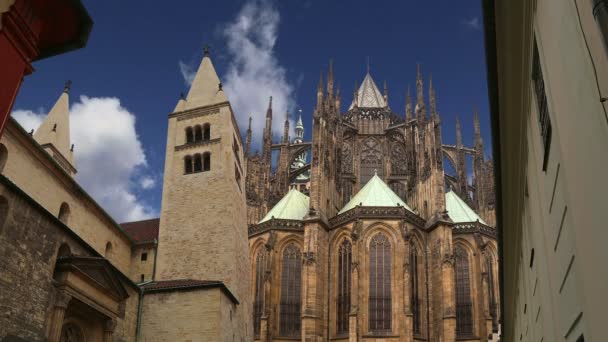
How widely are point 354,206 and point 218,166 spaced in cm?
1458

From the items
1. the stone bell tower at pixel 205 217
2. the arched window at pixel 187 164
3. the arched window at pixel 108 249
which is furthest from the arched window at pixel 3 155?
the arched window at pixel 187 164

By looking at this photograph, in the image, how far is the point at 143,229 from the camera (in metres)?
30.8

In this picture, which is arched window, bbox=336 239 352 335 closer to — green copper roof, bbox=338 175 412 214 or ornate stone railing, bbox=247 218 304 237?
green copper roof, bbox=338 175 412 214

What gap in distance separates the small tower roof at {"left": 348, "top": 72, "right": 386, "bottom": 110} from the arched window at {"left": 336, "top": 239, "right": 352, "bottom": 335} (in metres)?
20.6

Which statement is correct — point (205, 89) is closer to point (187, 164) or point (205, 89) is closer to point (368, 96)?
point (187, 164)

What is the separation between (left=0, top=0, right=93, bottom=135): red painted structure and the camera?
23.4ft

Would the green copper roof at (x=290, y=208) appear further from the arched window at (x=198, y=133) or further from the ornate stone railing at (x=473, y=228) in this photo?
the arched window at (x=198, y=133)

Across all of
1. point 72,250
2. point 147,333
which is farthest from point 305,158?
point 72,250

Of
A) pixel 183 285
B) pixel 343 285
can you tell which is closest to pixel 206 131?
pixel 183 285

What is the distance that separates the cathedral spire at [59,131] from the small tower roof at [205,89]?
28.6 ft

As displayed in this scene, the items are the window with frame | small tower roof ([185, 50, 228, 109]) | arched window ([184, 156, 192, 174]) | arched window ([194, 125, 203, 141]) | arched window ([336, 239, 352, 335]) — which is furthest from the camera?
arched window ([336, 239, 352, 335])

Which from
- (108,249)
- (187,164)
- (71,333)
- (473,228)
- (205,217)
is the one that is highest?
(187,164)

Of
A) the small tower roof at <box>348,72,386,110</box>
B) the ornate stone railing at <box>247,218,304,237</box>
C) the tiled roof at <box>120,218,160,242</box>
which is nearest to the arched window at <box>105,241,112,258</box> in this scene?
the tiled roof at <box>120,218,160,242</box>

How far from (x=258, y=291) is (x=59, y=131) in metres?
16.2
